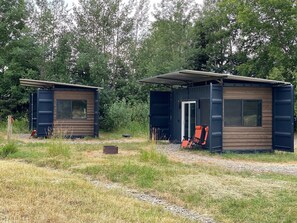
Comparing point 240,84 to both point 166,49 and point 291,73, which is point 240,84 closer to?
point 291,73

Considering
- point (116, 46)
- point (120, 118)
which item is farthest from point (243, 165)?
point (116, 46)

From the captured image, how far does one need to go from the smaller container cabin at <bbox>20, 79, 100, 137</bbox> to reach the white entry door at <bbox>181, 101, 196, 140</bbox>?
410 centimetres

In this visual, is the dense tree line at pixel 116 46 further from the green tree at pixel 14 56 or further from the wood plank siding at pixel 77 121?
the wood plank siding at pixel 77 121

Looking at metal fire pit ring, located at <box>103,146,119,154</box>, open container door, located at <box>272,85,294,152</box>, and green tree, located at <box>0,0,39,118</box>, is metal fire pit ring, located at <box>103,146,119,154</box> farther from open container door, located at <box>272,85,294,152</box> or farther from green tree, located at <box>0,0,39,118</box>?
green tree, located at <box>0,0,39,118</box>

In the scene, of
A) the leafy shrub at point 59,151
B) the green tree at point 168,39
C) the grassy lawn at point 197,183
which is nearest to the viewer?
the grassy lawn at point 197,183

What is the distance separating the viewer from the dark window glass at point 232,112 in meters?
12.5

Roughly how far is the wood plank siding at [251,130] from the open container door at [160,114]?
151 inches

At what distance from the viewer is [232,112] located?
12.5 metres

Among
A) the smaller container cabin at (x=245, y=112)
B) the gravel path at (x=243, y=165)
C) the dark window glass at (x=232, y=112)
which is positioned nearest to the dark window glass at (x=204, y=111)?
the smaller container cabin at (x=245, y=112)

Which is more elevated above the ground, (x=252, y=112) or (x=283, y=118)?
(x=252, y=112)

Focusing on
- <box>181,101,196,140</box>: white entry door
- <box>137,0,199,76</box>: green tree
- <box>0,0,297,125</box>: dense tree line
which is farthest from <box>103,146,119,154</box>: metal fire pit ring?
<box>137,0,199,76</box>: green tree

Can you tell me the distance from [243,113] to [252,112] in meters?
0.34

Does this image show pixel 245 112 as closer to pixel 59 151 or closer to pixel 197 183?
pixel 59 151

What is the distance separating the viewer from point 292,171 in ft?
29.1
